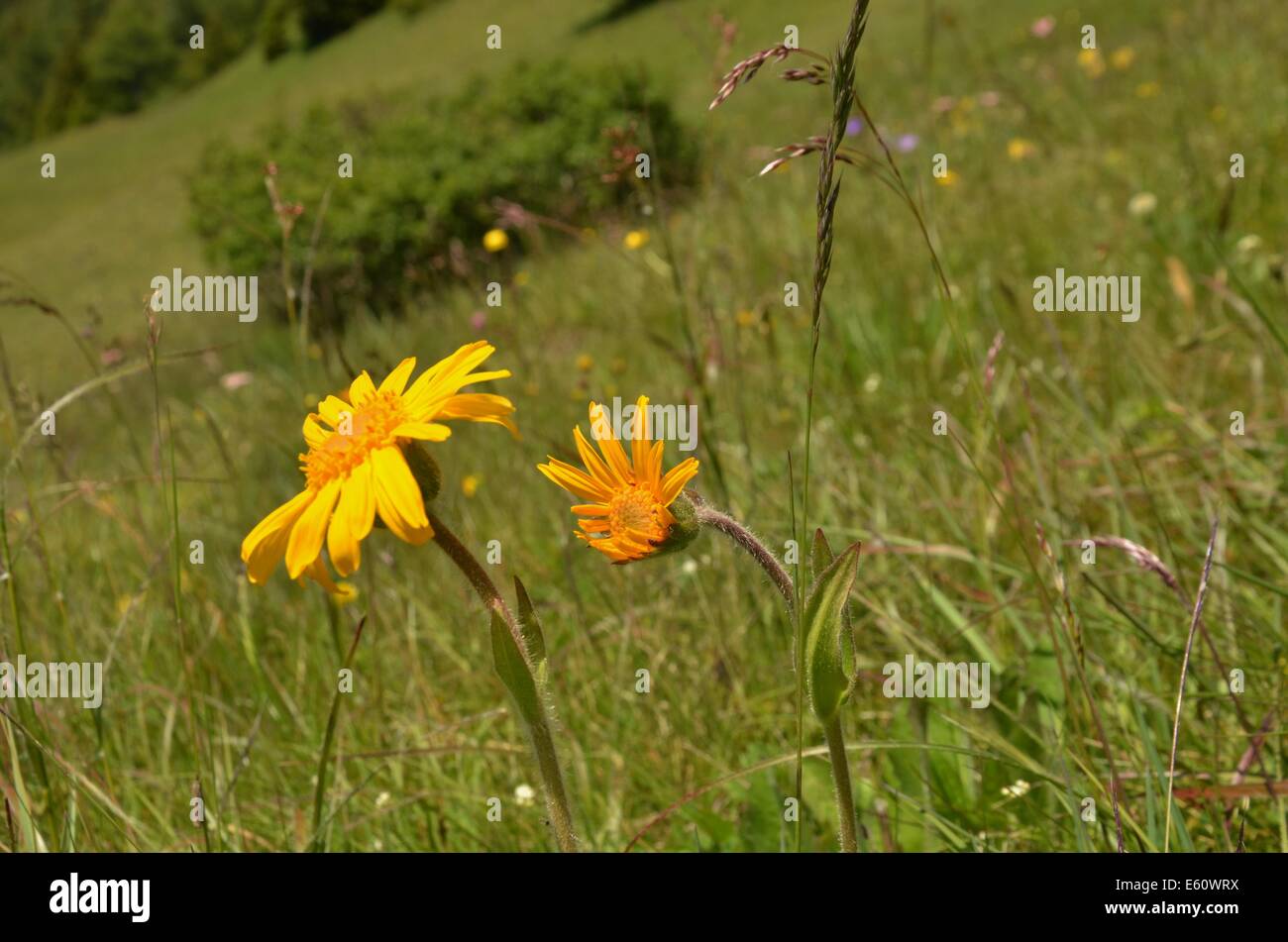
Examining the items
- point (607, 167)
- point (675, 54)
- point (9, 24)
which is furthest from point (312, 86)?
point (9, 24)

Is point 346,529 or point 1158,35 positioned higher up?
point 1158,35

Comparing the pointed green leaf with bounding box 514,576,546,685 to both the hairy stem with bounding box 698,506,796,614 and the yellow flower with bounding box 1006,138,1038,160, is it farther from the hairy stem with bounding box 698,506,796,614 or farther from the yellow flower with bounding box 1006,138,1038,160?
the yellow flower with bounding box 1006,138,1038,160

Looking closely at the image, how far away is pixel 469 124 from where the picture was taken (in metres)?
9.02

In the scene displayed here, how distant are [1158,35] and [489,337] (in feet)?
17.2

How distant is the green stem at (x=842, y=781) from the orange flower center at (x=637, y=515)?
0.24 m

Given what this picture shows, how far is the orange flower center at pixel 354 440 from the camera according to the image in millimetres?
918

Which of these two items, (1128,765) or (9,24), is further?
(9,24)

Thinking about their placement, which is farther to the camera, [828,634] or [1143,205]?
[1143,205]

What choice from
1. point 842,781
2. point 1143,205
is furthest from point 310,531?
point 1143,205

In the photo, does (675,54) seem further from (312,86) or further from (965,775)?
(965,775)

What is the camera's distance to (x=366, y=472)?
2.91 ft

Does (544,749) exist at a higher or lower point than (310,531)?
lower

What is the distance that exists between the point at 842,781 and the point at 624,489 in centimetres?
33

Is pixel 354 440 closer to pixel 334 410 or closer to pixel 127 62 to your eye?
pixel 334 410
